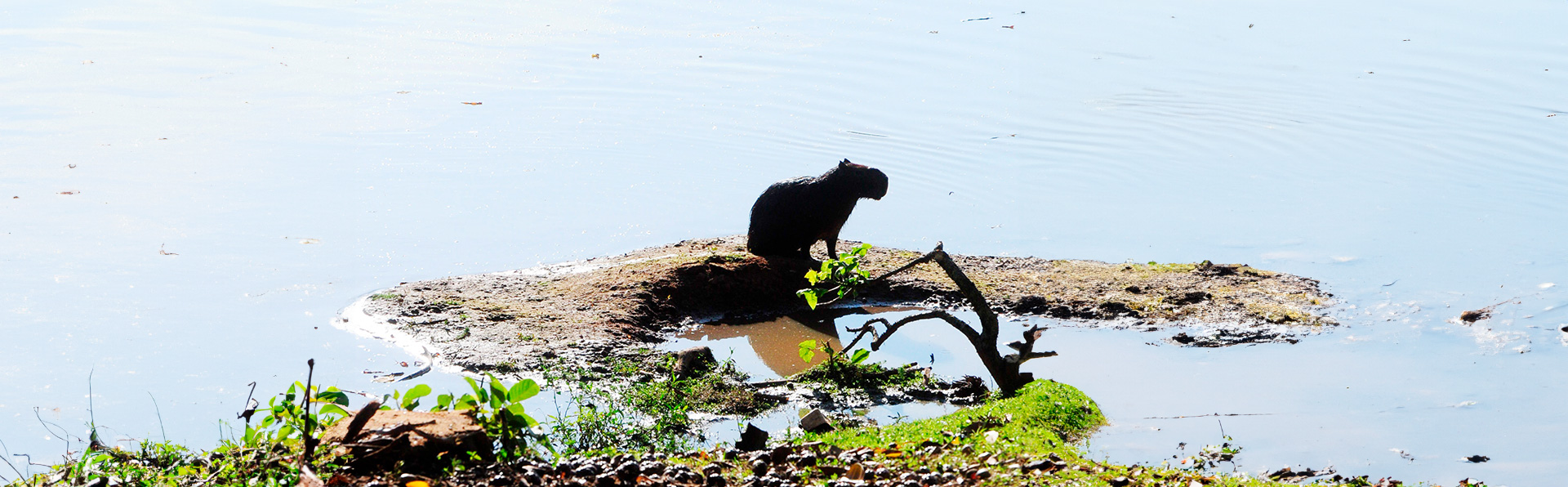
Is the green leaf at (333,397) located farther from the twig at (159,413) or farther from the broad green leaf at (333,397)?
the twig at (159,413)

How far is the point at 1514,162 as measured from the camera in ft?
45.6

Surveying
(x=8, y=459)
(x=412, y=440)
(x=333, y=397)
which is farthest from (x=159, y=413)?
(x=412, y=440)

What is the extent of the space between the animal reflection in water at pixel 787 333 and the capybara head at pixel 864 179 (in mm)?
1073

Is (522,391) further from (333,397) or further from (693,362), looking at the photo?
(693,362)

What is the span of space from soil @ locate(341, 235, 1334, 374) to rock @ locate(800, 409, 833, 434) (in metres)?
1.73

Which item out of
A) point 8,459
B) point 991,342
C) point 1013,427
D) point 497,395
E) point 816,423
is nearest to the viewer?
point 497,395

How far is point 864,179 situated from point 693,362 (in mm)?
2969

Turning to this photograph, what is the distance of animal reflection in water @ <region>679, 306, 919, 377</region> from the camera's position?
8219 mm

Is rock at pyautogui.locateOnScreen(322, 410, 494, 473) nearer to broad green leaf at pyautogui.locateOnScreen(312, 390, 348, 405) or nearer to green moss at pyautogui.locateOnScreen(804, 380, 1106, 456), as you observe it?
broad green leaf at pyautogui.locateOnScreen(312, 390, 348, 405)

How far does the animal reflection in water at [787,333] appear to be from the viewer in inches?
324

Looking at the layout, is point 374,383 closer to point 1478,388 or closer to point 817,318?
point 817,318

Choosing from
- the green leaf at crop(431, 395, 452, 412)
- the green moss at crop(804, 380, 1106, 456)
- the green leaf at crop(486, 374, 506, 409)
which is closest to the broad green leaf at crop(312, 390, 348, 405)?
the green leaf at crop(431, 395, 452, 412)

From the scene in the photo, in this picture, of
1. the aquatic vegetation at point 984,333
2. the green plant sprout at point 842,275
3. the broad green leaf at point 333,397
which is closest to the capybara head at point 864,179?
the aquatic vegetation at point 984,333

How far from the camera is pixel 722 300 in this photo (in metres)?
9.26
